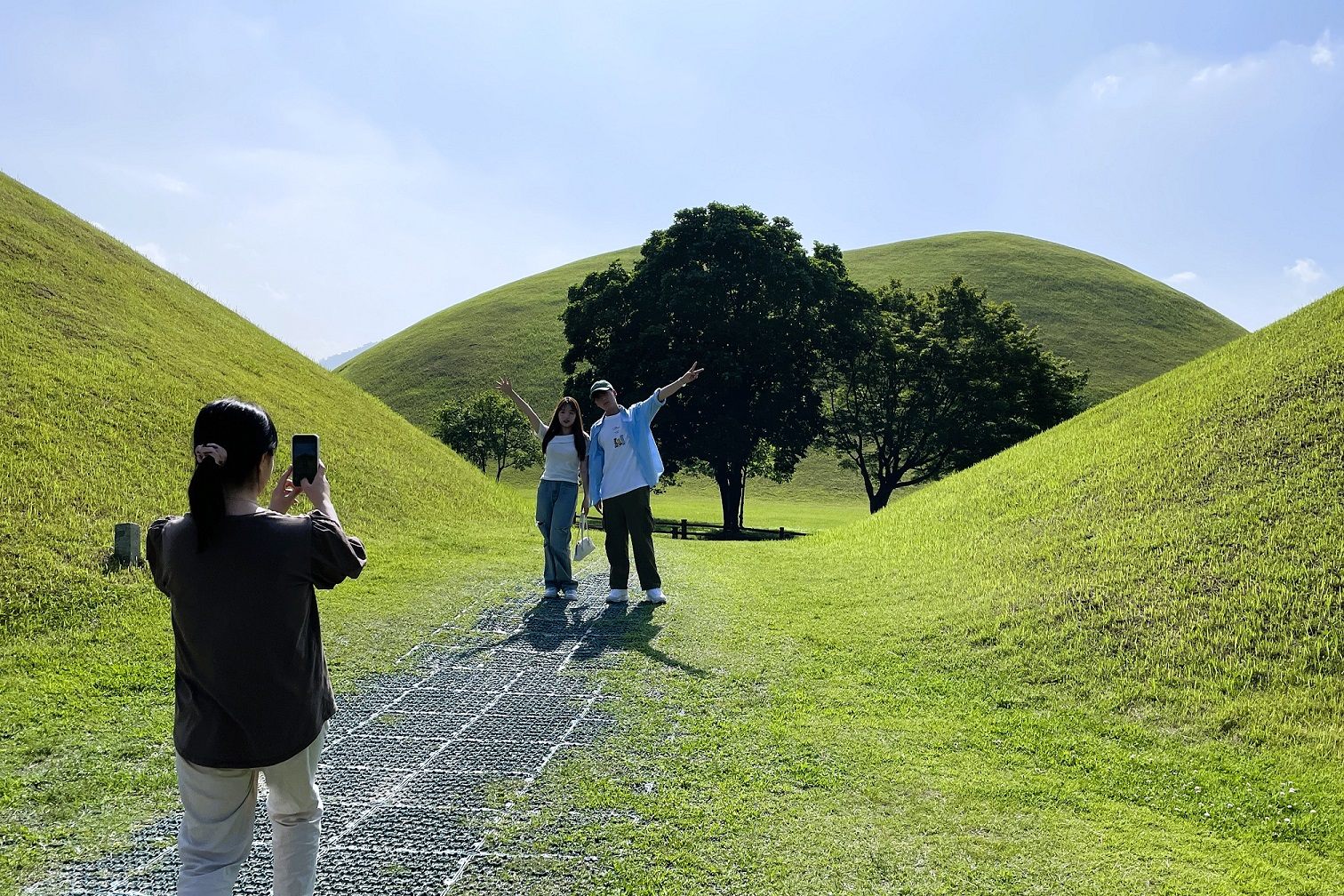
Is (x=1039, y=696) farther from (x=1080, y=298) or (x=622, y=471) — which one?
(x=1080, y=298)

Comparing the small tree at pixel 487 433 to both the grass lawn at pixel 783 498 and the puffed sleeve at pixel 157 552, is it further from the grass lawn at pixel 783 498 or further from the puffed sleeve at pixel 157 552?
the puffed sleeve at pixel 157 552

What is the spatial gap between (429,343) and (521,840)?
9942cm

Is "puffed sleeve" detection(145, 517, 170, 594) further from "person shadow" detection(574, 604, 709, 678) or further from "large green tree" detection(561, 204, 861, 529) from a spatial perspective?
"large green tree" detection(561, 204, 861, 529)

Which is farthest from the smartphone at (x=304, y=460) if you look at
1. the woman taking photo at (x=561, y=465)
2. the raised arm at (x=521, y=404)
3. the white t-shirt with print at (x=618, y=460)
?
the white t-shirt with print at (x=618, y=460)

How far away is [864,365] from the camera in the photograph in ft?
143

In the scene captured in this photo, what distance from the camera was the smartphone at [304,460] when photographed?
383 centimetres

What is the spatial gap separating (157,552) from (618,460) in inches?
326

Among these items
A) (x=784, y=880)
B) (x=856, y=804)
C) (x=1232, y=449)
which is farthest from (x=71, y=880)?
(x=1232, y=449)

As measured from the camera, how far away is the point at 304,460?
12.7 ft

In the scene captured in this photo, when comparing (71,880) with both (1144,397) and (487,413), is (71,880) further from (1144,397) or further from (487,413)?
(487,413)

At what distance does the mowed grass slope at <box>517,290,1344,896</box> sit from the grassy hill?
7005cm

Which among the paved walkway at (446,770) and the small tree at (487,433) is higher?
the small tree at (487,433)

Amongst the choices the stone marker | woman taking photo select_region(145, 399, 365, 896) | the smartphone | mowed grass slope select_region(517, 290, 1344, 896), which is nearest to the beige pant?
woman taking photo select_region(145, 399, 365, 896)

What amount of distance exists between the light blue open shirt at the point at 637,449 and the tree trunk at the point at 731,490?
90.0 feet
